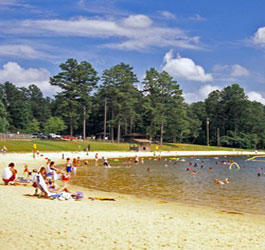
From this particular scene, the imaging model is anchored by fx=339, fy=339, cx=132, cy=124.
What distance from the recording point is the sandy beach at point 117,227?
9.48 m

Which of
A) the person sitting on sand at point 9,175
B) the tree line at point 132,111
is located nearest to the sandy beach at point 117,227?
the person sitting on sand at point 9,175

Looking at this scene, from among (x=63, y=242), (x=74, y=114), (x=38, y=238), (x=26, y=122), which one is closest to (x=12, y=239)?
(x=38, y=238)

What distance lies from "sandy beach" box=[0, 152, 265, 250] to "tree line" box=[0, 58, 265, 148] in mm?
75876

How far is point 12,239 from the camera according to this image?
30.1 ft

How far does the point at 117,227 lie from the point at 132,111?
87.9 metres

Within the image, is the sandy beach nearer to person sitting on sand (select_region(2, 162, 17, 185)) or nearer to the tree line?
person sitting on sand (select_region(2, 162, 17, 185))

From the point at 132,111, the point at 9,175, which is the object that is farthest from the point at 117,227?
the point at 132,111

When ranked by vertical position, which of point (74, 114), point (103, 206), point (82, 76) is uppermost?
point (82, 76)

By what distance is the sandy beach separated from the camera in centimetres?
948

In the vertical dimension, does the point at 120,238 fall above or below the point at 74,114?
below

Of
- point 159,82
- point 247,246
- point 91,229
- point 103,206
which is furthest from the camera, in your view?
point 159,82

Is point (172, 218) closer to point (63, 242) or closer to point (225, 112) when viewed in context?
point (63, 242)

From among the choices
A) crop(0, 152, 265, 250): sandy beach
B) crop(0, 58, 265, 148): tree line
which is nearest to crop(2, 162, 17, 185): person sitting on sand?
crop(0, 152, 265, 250): sandy beach

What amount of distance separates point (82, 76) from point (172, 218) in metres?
81.8
